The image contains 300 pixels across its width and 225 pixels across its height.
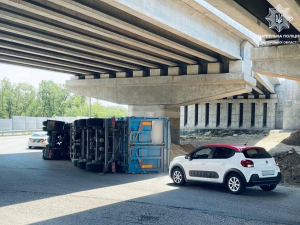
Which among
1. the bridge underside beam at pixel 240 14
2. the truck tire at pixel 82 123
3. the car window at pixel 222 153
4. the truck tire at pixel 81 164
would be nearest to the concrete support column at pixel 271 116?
the bridge underside beam at pixel 240 14

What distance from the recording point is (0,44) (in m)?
19.2

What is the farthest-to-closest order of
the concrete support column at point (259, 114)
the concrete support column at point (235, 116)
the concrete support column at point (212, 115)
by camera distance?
1. the concrete support column at point (212, 115)
2. the concrete support column at point (235, 116)
3. the concrete support column at point (259, 114)

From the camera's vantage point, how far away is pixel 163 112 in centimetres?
2820

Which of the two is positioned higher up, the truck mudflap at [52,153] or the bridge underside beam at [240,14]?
the bridge underside beam at [240,14]

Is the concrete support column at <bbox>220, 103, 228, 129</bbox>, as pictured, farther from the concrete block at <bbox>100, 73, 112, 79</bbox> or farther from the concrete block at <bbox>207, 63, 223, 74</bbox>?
the concrete block at <bbox>207, 63, 223, 74</bbox>

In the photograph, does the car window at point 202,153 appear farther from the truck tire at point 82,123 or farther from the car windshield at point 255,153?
the truck tire at point 82,123

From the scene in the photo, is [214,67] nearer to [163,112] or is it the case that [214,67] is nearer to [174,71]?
[174,71]

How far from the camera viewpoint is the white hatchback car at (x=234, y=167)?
10.2 metres

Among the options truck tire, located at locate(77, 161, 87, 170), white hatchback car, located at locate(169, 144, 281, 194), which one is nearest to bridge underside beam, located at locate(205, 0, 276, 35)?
white hatchback car, located at locate(169, 144, 281, 194)

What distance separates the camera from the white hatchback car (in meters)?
10.2

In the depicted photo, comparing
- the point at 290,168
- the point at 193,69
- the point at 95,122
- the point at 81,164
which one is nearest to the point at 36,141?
the point at 81,164

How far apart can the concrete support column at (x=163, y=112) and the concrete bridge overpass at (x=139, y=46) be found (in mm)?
77

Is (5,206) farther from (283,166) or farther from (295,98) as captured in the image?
(295,98)

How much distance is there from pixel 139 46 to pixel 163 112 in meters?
10.2
